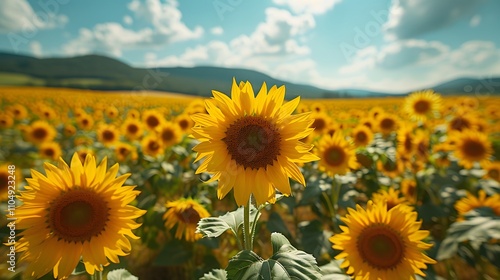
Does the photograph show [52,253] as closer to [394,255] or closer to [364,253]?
[364,253]

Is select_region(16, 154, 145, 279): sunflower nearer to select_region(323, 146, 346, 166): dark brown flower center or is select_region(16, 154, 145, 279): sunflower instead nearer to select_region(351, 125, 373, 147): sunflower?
select_region(323, 146, 346, 166): dark brown flower center

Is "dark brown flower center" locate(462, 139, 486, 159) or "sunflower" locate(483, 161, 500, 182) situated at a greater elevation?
"dark brown flower center" locate(462, 139, 486, 159)

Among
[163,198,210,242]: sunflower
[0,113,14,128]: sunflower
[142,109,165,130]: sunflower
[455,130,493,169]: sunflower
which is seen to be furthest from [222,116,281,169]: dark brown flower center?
[0,113,14,128]: sunflower

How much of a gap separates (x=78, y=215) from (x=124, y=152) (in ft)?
16.0

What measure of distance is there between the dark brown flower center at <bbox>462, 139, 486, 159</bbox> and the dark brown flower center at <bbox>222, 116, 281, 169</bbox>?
5274 millimetres

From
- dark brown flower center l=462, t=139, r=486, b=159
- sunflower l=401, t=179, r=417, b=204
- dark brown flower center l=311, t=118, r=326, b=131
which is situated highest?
dark brown flower center l=311, t=118, r=326, b=131

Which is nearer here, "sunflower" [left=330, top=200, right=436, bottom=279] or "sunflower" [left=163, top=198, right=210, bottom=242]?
"sunflower" [left=330, top=200, right=436, bottom=279]

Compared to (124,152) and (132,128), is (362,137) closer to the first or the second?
(124,152)

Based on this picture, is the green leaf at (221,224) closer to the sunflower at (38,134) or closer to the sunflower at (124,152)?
the sunflower at (124,152)

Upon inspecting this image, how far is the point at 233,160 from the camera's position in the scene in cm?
206

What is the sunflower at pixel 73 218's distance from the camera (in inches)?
74.5

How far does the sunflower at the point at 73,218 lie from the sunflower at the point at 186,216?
132cm

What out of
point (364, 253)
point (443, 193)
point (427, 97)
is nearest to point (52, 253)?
point (364, 253)

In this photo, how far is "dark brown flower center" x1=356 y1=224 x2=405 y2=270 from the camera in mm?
2521
